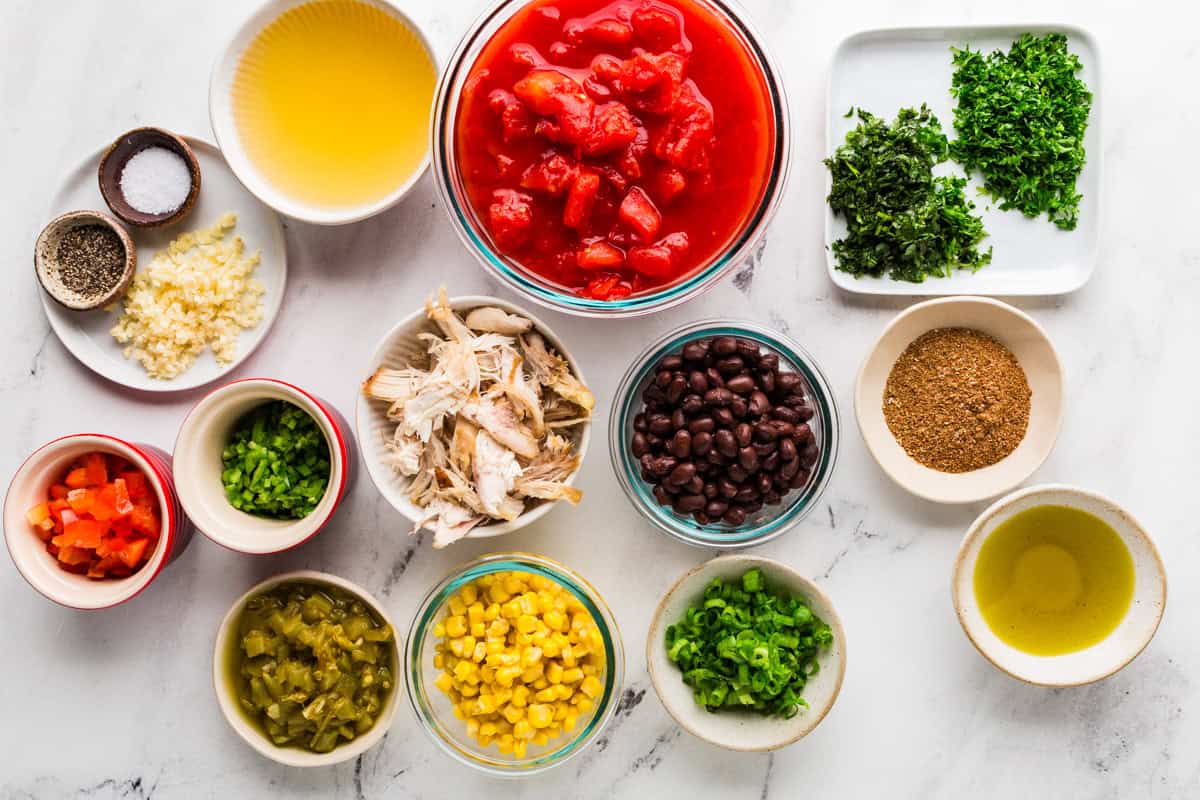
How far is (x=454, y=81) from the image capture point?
2.09m

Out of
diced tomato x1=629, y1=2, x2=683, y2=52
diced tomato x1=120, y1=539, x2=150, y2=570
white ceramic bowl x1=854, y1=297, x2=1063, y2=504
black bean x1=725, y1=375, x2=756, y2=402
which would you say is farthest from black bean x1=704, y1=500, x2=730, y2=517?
diced tomato x1=120, y1=539, x2=150, y2=570

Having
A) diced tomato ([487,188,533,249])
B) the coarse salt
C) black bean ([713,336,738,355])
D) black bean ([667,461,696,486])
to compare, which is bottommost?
black bean ([667,461,696,486])

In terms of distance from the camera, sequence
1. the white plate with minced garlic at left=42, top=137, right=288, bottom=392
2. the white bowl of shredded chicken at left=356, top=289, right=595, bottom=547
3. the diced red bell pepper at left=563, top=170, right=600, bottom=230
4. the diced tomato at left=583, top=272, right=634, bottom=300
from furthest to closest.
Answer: the white plate with minced garlic at left=42, top=137, right=288, bottom=392
the white bowl of shredded chicken at left=356, top=289, right=595, bottom=547
the diced tomato at left=583, top=272, right=634, bottom=300
the diced red bell pepper at left=563, top=170, right=600, bottom=230

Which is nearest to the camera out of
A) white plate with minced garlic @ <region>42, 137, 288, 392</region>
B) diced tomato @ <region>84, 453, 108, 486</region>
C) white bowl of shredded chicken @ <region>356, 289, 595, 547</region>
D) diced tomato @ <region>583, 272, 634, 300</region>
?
diced tomato @ <region>583, 272, 634, 300</region>

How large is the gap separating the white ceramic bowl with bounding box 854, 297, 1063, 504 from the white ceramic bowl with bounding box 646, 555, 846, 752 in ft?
1.27

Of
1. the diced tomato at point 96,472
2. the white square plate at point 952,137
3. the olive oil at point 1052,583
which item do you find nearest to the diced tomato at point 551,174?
the white square plate at point 952,137

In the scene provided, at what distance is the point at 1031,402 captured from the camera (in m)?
2.36

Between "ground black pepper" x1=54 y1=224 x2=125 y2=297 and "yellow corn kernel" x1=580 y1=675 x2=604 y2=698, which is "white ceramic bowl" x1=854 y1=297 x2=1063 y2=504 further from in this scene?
"ground black pepper" x1=54 y1=224 x2=125 y2=297

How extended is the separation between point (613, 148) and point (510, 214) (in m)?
0.26

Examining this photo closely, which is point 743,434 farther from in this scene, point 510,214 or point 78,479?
point 78,479

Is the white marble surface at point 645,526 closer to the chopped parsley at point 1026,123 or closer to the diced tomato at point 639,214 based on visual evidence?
the chopped parsley at point 1026,123

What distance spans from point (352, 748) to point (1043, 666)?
178cm

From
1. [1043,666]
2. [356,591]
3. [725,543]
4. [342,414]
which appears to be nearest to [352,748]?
[356,591]

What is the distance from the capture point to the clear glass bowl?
2182 mm
